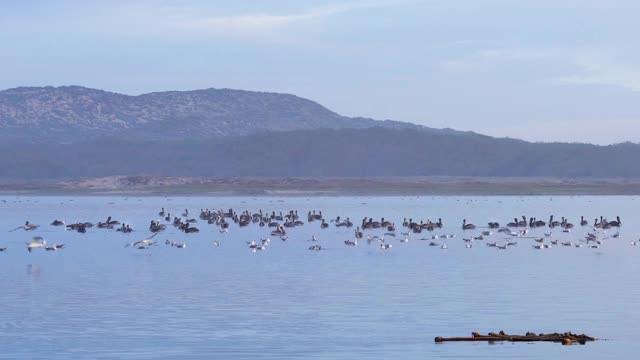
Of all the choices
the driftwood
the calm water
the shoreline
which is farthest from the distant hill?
the driftwood

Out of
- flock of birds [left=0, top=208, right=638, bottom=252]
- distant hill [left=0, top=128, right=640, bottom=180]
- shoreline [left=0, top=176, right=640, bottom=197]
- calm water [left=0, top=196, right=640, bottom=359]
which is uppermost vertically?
distant hill [left=0, top=128, right=640, bottom=180]

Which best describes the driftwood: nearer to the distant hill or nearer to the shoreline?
the shoreline

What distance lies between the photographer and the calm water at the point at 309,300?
835 inches

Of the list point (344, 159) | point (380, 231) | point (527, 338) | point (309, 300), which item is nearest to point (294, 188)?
point (344, 159)

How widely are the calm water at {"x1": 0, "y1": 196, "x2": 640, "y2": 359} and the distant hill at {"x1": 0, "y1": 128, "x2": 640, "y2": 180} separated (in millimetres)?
140614

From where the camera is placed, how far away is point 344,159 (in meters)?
189

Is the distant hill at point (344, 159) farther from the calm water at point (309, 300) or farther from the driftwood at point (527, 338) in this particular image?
the driftwood at point (527, 338)

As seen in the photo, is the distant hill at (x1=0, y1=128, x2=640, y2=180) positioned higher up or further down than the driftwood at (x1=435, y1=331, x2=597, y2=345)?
higher up

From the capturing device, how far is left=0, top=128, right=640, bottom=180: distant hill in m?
184

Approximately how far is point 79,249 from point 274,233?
28.2ft

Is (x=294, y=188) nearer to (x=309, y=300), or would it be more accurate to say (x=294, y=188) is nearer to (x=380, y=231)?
(x=380, y=231)

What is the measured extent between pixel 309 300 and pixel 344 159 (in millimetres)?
161935

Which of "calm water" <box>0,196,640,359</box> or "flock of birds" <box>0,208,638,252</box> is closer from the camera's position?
"calm water" <box>0,196,640,359</box>

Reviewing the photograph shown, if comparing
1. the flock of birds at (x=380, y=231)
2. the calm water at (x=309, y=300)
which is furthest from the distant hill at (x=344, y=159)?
the calm water at (x=309, y=300)
